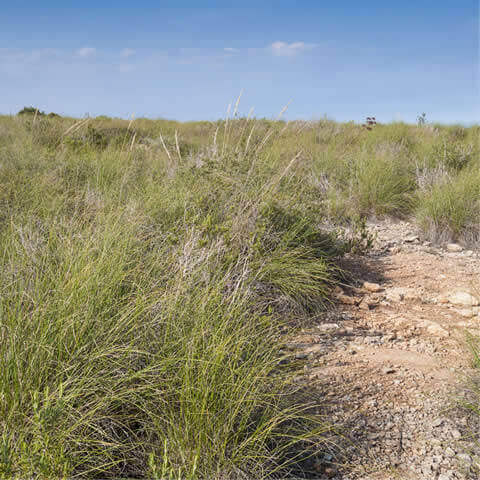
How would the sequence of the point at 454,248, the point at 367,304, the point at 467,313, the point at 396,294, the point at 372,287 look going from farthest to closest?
the point at 454,248 < the point at 372,287 < the point at 396,294 < the point at 367,304 < the point at 467,313

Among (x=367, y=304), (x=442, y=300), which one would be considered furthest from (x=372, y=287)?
(x=442, y=300)

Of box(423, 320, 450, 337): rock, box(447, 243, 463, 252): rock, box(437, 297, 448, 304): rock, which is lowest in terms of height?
box(423, 320, 450, 337): rock

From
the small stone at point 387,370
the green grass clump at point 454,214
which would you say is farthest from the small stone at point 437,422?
the green grass clump at point 454,214

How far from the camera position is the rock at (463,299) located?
3.94 meters

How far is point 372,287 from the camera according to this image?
4.23 m

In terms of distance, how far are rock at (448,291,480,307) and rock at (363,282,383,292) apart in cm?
60

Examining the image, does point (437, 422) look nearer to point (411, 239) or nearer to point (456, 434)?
point (456, 434)

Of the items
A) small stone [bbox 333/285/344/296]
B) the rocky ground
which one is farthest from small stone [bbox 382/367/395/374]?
small stone [bbox 333/285/344/296]

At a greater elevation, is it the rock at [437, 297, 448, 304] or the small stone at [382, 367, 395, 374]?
the rock at [437, 297, 448, 304]

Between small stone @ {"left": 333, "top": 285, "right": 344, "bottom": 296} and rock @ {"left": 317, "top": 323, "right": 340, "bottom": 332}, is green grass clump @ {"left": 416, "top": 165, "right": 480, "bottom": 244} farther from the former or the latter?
rock @ {"left": 317, "top": 323, "right": 340, "bottom": 332}

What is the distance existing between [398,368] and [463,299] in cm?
149

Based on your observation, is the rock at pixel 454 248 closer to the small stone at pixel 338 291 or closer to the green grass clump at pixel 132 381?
the small stone at pixel 338 291

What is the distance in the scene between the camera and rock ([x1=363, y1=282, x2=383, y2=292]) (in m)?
4.22

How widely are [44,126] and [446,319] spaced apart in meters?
8.59
